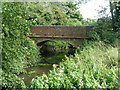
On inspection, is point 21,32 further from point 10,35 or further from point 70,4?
point 70,4

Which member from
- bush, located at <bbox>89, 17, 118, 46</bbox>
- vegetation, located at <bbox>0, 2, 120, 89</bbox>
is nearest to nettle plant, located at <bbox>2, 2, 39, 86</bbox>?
vegetation, located at <bbox>0, 2, 120, 89</bbox>

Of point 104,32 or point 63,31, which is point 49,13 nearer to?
point 63,31

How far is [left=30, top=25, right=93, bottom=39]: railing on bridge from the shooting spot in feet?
28.8

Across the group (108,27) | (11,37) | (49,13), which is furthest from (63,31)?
(11,37)

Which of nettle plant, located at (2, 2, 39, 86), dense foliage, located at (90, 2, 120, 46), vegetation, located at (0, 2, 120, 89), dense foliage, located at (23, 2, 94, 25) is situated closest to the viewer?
vegetation, located at (0, 2, 120, 89)

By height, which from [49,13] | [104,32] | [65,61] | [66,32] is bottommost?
[65,61]

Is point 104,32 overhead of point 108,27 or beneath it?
beneath

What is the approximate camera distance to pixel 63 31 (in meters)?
8.91

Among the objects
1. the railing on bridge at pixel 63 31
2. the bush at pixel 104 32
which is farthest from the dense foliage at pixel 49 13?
the bush at pixel 104 32

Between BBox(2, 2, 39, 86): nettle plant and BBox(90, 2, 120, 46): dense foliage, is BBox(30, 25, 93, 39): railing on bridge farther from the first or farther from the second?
BBox(2, 2, 39, 86): nettle plant

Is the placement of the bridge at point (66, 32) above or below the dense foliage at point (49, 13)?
below

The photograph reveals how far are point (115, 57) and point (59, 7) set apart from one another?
6947 mm

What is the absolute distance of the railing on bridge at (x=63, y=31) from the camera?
28.8ft

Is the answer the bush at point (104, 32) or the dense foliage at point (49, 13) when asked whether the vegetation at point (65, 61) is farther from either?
the dense foliage at point (49, 13)
